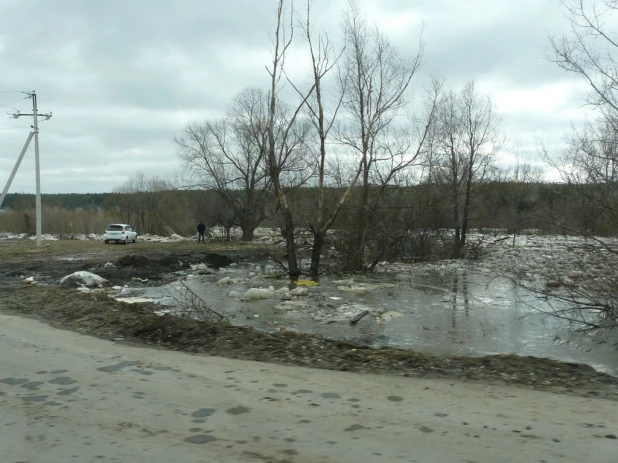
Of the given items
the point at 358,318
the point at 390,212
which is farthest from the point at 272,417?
the point at 390,212

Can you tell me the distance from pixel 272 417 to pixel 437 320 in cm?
764

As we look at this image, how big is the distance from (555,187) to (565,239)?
1138 millimetres

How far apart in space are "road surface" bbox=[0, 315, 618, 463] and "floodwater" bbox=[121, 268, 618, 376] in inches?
130

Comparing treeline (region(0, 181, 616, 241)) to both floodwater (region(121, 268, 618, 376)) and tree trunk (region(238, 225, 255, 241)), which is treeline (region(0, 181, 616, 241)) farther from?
floodwater (region(121, 268, 618, 376))

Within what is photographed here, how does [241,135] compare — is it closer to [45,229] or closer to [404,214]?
[404,214]

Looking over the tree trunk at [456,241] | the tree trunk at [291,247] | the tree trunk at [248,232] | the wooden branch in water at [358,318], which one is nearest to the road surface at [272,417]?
the wooden branch in water at [358,318]

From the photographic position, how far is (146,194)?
76.4 m

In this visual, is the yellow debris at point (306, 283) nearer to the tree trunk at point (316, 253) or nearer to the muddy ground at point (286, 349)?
the tree trunk at point (316, 253)

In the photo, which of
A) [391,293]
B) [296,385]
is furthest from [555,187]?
[296,385]

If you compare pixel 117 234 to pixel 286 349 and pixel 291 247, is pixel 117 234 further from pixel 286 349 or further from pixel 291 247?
pixel 286 349

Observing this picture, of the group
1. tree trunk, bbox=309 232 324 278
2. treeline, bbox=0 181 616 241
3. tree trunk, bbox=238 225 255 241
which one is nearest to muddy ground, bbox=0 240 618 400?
treeline, bbox=0 181 616 241

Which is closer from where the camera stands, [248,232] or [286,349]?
[286,349]

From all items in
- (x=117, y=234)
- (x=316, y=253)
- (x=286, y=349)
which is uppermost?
(x=316, y=253)

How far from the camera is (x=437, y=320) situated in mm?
11609
